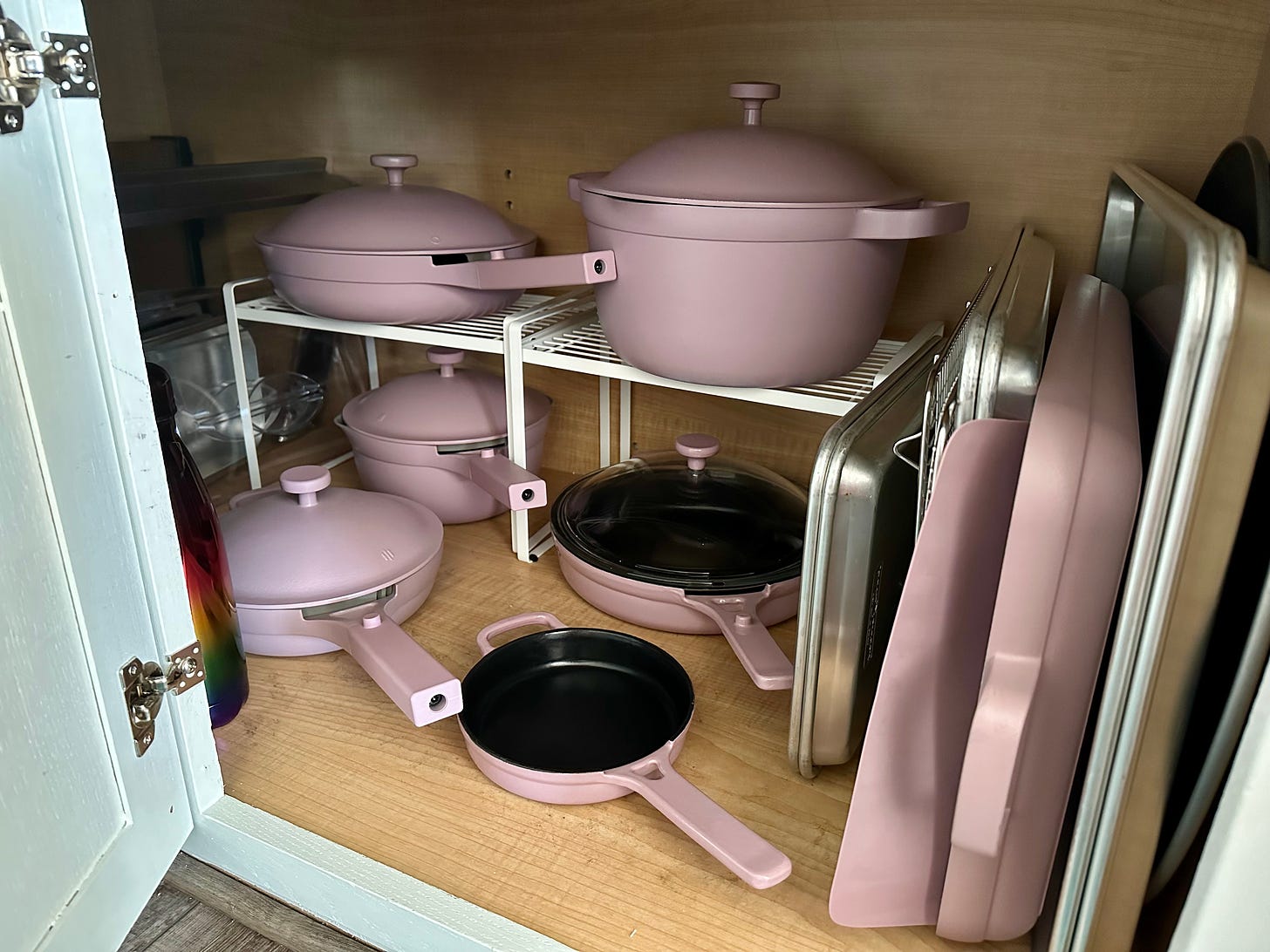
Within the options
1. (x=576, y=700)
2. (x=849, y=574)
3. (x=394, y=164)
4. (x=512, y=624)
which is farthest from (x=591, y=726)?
(x=394, y=164)

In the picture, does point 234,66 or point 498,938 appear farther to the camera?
point 234,66

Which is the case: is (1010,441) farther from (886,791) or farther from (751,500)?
(751,500)

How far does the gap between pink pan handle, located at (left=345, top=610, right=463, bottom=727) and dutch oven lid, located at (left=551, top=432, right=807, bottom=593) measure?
0.72 ft

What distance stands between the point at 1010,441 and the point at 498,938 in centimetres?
44

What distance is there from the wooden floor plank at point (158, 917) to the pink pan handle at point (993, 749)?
603 millimetres

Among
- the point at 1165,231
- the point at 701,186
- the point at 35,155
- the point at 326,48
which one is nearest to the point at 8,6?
the point at 35,155

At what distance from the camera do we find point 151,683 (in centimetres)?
62

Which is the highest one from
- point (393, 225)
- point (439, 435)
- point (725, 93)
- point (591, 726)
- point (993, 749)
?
point (725, 93)

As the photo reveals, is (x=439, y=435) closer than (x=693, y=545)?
No

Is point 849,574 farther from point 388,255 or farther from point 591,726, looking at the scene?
point 388,255

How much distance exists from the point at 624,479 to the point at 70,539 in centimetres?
57

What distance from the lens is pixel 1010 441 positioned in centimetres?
46

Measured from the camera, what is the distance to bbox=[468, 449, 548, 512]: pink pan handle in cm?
93

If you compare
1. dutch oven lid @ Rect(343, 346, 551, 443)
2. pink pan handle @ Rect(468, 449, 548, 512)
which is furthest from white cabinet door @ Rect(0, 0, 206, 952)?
dutch oven lid @ Rect(343, 346, 551, 443)
